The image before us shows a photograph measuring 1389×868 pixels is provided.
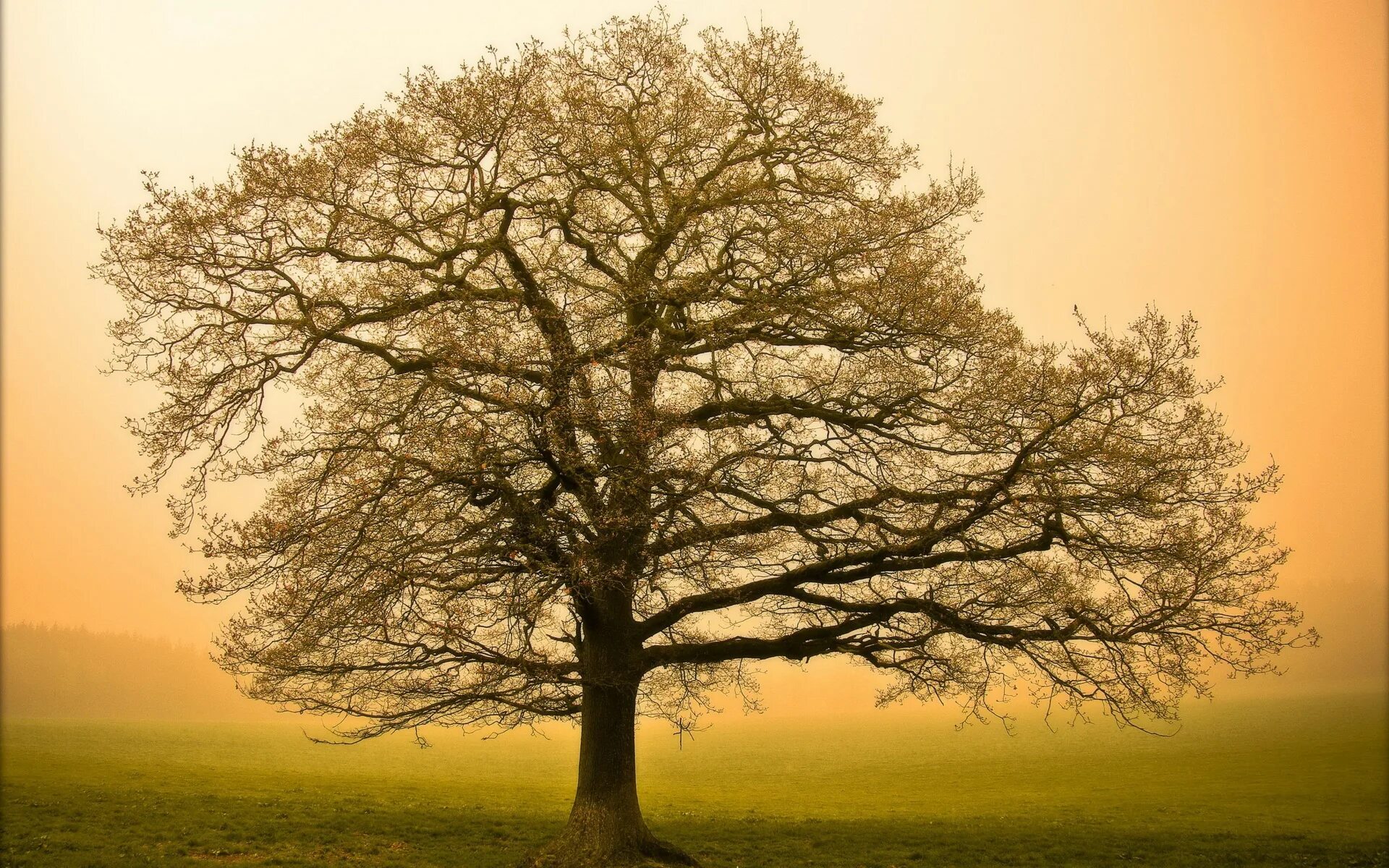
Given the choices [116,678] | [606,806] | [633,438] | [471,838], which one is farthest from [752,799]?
[116,678]

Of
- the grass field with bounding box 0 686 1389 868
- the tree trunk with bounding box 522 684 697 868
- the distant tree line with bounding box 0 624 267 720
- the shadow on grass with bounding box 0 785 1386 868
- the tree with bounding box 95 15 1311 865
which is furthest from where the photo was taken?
the distant tree line with bounding box 0 624 267 720

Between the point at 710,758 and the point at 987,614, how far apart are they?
46158 millimetres

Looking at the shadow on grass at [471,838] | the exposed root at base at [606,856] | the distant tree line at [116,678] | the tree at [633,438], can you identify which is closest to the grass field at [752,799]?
the shadow on grass at [471,838]

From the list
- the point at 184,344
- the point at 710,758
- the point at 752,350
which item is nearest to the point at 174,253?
the point at 184,344

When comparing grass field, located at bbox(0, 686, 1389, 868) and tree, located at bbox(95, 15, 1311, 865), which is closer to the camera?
tree, located at bbox(95, 15, 1311, 865)

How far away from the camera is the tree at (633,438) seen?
41.7 feet

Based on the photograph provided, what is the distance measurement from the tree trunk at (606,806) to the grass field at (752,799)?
2.33m

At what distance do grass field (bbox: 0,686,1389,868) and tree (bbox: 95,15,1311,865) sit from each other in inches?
185

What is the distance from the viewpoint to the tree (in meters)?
12.7

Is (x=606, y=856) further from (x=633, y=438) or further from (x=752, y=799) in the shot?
(x=752, y=799)

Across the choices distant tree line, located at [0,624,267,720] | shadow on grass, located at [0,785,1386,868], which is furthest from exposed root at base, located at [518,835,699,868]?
distant tree line, located at [0,624,267,720]

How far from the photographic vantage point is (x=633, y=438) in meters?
12.5

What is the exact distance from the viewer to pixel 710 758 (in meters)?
57.3

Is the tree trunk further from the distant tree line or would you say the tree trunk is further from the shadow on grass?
the distant tree line
